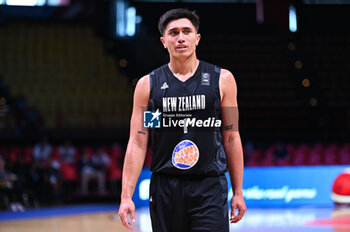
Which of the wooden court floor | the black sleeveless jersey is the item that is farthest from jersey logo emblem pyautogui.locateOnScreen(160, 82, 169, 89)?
the wooden court floor

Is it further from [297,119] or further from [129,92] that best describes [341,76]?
[129,92]

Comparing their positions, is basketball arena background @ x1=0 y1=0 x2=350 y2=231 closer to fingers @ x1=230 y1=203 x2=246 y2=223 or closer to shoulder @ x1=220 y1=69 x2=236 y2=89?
fingers @ x1=230 y1=203 x2=246 y2=223

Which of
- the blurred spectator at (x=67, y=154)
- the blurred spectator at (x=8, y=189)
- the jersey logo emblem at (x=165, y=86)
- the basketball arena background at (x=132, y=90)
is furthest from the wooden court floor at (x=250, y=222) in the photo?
the jersey logo emblem at (x=165, y=86)

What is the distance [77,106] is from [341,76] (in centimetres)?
911

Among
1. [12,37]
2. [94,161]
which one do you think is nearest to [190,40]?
[94,161]

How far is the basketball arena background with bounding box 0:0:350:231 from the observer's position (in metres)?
12.4

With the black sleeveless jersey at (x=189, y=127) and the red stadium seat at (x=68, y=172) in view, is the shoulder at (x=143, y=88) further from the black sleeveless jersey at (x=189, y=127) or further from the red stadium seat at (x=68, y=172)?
the red stadium seat at (x=68, y=172)

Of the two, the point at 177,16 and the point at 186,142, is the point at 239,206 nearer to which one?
the point at 186,142

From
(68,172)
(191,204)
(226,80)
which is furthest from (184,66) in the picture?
(68,172)

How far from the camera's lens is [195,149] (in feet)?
9.20

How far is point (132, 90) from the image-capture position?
56.4ft

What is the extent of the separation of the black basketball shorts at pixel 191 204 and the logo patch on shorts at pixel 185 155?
73mm

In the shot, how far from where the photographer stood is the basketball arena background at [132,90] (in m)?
12.4

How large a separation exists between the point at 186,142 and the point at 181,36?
1.92ft
